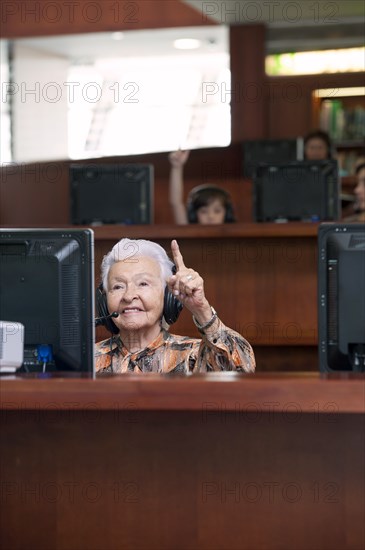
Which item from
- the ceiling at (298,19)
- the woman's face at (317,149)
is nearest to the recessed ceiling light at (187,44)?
the ceiling at (298,19)

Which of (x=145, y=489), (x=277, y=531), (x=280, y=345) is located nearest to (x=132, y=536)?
(x=145, y=489)

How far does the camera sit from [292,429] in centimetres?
177

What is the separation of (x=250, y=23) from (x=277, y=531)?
829 centimetres

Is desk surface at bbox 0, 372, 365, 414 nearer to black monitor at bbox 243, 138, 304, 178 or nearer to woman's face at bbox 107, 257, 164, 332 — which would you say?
woman's face at bbox 107, 257, 164, 332

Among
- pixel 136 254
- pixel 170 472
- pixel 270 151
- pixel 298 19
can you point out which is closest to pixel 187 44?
pixel 298 19

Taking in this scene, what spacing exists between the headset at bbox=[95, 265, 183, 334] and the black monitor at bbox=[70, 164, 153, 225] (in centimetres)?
285

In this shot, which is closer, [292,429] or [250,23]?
[292,429]

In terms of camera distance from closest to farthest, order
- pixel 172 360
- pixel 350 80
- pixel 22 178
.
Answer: pixel 172 360 → pixel 22 178 → pixel 350 80

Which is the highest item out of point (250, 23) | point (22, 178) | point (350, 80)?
point (250, 23)

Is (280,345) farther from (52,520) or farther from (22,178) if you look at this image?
(22,178)

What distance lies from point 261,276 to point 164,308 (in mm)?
1796

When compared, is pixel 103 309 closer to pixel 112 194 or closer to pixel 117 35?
pixel 112 194

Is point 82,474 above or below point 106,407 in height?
below

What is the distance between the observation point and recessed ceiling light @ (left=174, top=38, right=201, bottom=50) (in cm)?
1043
